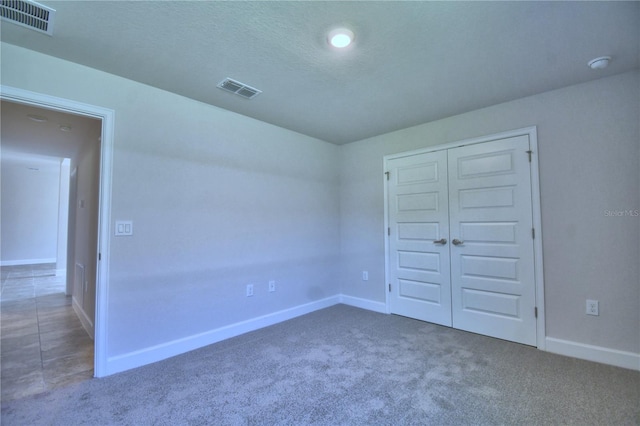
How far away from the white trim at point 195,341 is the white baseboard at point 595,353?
2.62 m

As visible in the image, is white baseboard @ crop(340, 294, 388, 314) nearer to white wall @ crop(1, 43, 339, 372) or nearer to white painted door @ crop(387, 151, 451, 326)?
white painted door @ crop(387, 151, 451, 326)

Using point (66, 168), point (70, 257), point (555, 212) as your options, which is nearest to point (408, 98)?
point (555, 212)

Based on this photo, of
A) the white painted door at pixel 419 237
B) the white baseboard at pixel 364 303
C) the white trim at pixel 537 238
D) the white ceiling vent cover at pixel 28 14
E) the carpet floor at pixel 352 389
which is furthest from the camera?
the white baseboard at pixel 364 303

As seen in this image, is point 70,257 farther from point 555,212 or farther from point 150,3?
point 555,212

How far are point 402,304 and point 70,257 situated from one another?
209 inches

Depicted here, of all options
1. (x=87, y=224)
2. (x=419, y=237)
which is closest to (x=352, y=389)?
(x=419, y=237)

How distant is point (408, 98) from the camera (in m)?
2.85

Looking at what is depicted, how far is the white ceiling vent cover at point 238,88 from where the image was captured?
2508mm

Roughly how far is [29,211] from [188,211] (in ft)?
28.7

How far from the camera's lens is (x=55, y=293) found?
5027mm

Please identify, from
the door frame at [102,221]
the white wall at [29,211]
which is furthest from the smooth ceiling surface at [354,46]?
the white wall at [29,211]

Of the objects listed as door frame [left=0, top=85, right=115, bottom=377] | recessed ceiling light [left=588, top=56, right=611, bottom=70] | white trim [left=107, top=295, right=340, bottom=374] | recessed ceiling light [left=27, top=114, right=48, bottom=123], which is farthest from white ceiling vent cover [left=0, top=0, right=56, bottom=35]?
recessed ceiling light [left=588, top=56, right=611, bottom=70]

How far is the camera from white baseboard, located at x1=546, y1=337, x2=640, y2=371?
232 cm

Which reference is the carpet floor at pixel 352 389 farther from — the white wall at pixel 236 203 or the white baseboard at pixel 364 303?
the white baseboard at pixel 364 303
